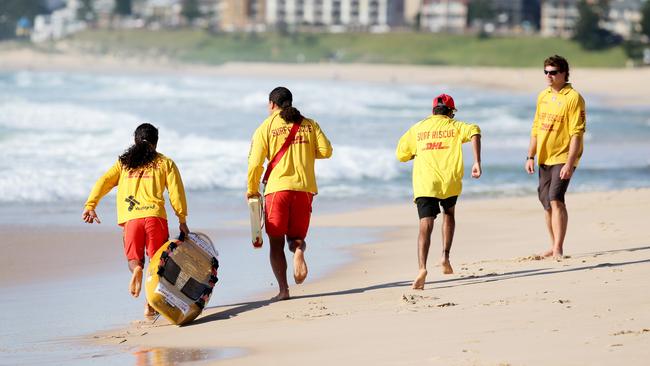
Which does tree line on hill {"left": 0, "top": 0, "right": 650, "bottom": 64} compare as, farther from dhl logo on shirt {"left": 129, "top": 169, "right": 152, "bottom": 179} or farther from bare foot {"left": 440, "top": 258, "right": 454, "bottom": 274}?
dhl logo on shirt {"left": 129, "top": 169, "right": 152, "bottom": 179}

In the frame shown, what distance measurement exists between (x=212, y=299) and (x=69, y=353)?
1.99 metres

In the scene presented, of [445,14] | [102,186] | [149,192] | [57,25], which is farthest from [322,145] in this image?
[57,25]

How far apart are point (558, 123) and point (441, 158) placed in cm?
133

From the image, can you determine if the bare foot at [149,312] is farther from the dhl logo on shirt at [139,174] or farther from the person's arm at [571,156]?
the person's arm at [571,156]

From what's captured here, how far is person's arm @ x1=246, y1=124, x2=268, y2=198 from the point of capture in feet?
27.8

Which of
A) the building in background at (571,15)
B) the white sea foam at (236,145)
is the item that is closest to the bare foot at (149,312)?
the white sea foam at (236,145)

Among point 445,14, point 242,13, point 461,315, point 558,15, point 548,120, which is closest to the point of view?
point 461,315

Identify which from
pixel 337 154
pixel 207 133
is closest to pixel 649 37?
pixel 207 133

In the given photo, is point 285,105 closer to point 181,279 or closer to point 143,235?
point 143,235

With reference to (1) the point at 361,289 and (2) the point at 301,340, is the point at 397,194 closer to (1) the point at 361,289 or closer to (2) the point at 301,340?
(1) the point at 361,289

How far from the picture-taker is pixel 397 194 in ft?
58.0

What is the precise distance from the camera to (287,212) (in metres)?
8.59

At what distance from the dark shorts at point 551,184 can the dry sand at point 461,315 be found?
48cm

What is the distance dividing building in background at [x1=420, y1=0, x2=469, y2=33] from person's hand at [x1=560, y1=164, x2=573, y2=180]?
137 m
